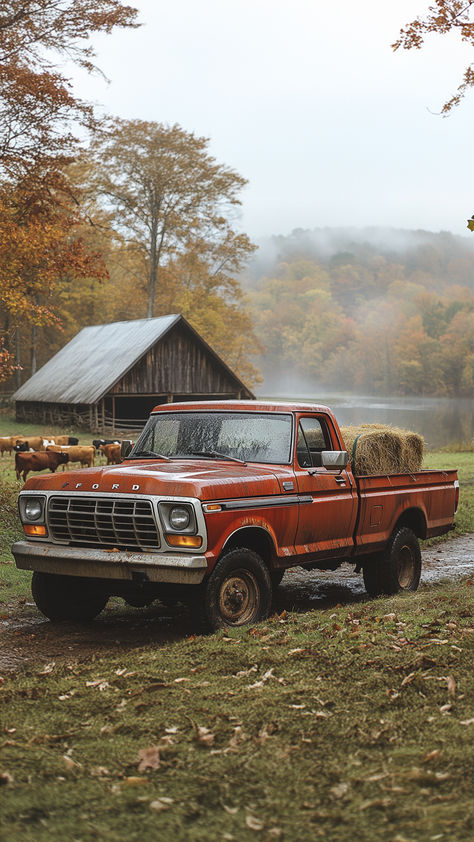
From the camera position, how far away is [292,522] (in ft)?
27.8

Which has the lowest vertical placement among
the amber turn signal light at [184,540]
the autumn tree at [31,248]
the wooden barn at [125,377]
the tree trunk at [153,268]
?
the amber turn signal light at [184,540]

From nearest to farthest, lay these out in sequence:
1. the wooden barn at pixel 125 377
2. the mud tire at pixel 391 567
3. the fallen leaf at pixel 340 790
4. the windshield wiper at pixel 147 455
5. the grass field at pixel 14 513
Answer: the fallen leaf at pixel 340 790 < the windshield wiper at pixel 147 455 < the mud tire at pixel 391 567 < the grass field at pixel 14 513 < the wooden barn at pixel 125 377

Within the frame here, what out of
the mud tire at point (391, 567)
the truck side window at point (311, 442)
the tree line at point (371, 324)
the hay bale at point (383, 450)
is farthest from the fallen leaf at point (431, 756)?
the tree line at point (371, 324)

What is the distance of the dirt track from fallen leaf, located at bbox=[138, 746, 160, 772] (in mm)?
2259

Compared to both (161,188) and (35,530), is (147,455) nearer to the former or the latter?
(35,530)

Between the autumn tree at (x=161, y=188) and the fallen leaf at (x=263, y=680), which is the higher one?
the autumn tree at (x=161, y=188)

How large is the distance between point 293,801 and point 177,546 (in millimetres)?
3358

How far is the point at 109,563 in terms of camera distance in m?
7.59

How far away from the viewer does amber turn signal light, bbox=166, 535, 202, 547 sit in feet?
24.2

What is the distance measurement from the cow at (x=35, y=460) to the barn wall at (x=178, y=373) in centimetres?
2077

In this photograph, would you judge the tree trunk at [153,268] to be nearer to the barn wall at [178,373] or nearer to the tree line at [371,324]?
the barn wall at [178,373]

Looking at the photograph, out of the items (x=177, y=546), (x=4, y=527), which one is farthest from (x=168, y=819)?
(x=4, y=527)

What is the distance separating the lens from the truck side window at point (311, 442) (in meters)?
9.03

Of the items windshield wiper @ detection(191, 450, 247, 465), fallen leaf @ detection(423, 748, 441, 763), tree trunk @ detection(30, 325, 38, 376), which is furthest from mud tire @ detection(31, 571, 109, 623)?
tree trunk @ detection(30, 325, 38, 376)
